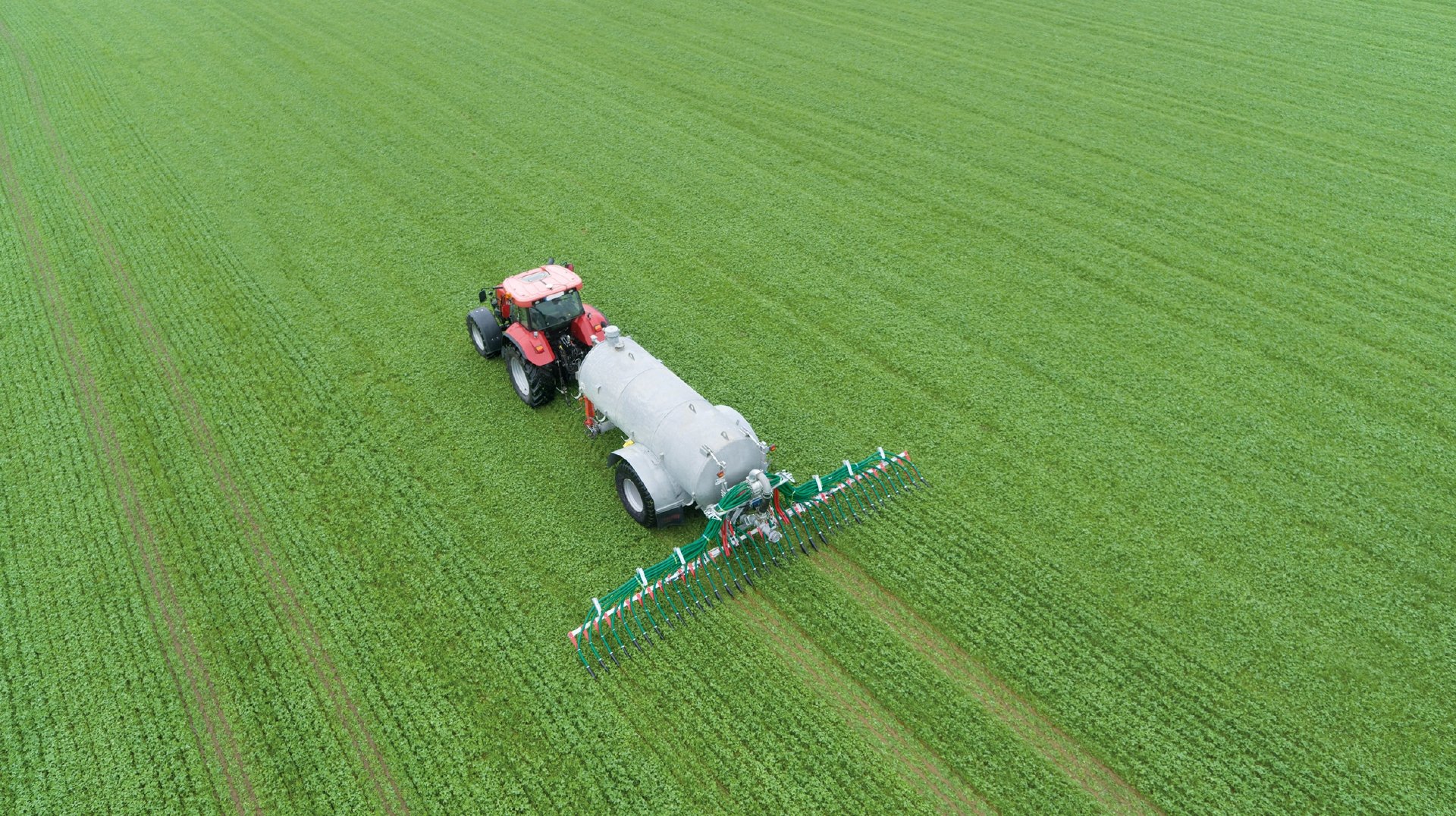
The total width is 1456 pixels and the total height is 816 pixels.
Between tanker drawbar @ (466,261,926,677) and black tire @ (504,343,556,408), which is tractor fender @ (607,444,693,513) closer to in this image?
tanker drawbar @ (466,261,926,677)

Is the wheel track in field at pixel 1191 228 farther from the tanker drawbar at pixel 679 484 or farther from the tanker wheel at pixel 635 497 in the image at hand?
the tanker wheel at pixel 635 497

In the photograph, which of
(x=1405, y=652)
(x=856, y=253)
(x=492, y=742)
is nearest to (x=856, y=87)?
(x=856, y=253)

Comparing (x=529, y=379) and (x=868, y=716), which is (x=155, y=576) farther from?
(x=868, y=716)

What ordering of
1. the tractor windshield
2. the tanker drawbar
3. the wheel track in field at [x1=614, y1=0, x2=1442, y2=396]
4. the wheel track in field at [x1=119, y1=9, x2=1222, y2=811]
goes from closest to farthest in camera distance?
the wheel track in field at [x1=119, y1=9, x2=1222, y2=811]
the tanker drawbar
the tractor windshield
the wheel track in field at [x1=614, y1=0, x2=1442, y2=396]

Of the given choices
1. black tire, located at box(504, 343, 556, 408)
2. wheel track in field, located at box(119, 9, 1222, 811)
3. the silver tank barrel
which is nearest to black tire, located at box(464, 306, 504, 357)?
black tire, located at box(504, 343, 556, 408)

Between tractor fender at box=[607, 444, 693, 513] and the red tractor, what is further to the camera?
the red tractor

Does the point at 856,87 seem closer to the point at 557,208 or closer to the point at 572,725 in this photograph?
the point at 557,208

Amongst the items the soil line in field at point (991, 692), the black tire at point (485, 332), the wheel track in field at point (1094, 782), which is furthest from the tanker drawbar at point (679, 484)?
the wheel track in field at point (1094, 782)
